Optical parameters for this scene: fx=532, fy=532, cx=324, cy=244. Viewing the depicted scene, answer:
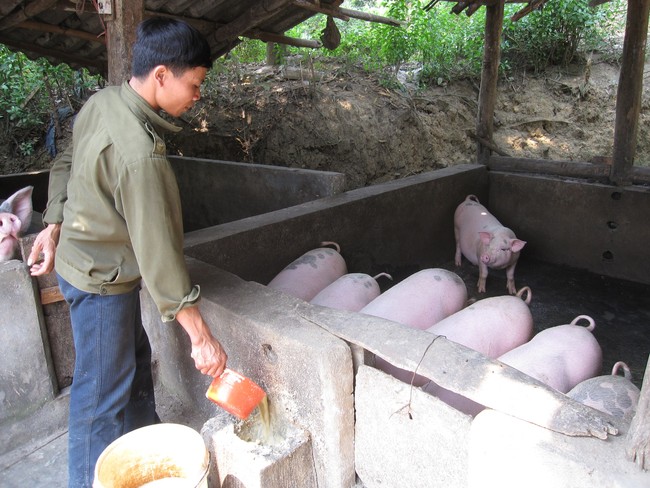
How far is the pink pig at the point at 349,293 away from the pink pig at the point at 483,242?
5.16 feet

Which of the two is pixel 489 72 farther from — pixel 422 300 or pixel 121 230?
pixel 121 230

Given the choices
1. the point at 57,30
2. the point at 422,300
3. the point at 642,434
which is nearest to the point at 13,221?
the point at 422,300

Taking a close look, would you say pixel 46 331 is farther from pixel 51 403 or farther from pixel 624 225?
pixel 624 225

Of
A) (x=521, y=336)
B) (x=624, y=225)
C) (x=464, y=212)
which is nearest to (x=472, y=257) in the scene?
(x=464, y=212)

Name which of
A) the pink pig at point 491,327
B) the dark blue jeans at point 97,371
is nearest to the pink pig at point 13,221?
the dark blue jeans at point 97,371

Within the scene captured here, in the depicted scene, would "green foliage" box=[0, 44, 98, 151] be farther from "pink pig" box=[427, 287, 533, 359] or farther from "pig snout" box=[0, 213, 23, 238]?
"pink pig" box=[427, 287, 533, 359]

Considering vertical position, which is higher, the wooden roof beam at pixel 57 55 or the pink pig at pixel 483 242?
the wooden roof beam at pixel 57 55

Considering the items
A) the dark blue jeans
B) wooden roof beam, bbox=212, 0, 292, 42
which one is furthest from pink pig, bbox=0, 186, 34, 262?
wooden roof beam, bbox=212, 0, 292, 42

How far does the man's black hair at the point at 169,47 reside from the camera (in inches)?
63.1

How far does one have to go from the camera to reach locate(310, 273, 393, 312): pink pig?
3.14 m

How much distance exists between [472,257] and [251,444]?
3497mm

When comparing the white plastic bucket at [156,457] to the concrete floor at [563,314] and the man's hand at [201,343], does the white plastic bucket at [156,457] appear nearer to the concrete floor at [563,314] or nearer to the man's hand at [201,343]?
the man's hand at [201,343]

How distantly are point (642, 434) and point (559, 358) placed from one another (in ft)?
4.33

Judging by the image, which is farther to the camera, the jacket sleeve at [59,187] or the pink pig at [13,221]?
the pink pig at [13,221]
